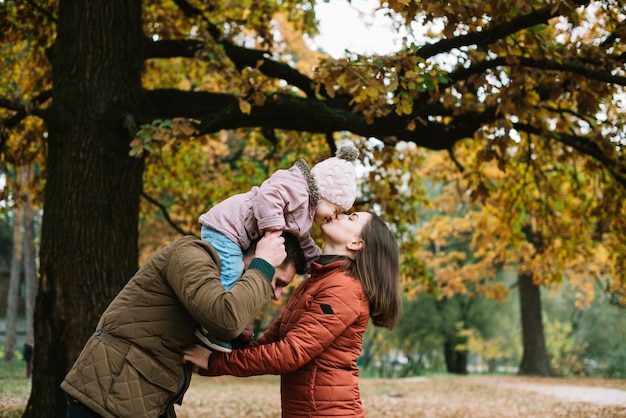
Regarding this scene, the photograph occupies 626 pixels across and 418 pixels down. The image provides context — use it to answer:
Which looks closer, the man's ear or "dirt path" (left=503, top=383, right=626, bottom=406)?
the man's ear

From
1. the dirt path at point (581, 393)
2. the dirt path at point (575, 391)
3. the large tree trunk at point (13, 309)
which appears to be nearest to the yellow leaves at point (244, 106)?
the dirt path at point (575, 391)

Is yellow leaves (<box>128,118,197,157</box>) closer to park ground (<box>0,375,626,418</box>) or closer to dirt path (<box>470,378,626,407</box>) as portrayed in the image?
park ground (<box>0,375,626,418</box>)

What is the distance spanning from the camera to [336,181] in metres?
3.05

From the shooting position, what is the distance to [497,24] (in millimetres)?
5965

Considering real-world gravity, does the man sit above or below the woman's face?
below

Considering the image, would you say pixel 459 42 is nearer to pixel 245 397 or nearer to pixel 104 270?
pixel 104 270

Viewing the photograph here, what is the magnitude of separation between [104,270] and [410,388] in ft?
46.4

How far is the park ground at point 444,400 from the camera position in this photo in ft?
36.6

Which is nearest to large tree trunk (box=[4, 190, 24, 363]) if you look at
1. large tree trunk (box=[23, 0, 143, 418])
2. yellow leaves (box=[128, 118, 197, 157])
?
large tree trunk (box=[23, 0, 143, 418])

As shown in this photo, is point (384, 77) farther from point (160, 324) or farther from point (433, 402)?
point (433, 402)

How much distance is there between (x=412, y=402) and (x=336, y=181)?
12285 millimetres

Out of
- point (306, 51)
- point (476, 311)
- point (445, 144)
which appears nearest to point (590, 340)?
point (476, 311)

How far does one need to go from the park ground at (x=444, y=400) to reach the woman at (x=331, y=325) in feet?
20.8

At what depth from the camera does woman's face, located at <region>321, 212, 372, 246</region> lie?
3.24 meters
